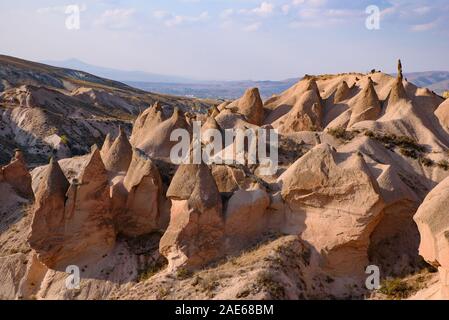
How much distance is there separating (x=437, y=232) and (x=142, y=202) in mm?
9966

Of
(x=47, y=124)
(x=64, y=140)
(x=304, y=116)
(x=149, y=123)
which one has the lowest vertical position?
(x=64, y=140)

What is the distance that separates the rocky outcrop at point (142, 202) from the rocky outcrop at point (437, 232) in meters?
9.01

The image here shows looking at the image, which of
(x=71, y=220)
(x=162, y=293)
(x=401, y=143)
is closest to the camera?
(x=162, y=293)

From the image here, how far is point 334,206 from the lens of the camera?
52.0 feet

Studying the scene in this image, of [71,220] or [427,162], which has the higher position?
[427,162]

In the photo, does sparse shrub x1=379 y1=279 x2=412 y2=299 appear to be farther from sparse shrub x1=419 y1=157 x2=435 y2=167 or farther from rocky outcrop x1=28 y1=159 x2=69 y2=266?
rocky outcrop x1=28 y1=159 x2=69 y2=266

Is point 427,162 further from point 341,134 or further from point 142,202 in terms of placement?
point 142,202

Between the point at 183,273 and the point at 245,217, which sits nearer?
the point at 183,273

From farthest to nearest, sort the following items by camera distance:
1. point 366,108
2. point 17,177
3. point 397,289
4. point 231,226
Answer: point 366,108
point 17,177
point 231,226
point 397,289

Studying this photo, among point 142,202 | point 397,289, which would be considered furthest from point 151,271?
point 397,289

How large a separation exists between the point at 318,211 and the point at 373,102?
14.3 meters

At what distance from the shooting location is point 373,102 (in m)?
28.6

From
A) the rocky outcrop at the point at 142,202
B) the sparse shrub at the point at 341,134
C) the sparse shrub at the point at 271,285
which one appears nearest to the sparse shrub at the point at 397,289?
the sparse shrub at the point at 271,285

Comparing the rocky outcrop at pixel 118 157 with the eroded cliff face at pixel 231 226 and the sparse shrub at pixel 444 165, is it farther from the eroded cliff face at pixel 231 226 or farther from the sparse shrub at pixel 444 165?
the sparse shrub at pixel 444 165
